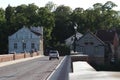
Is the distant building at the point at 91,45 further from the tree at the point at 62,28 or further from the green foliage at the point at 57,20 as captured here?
the tree at the point at 62,28

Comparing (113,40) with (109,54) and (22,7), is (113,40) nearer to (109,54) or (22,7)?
(109,54)

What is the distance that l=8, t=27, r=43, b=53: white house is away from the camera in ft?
433

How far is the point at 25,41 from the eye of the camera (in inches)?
5246

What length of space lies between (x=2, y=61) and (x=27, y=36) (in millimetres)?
68011

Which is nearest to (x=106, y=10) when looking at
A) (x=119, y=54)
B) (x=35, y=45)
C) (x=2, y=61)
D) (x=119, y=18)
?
(x=119, y=18)

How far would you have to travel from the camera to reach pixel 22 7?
159 metres

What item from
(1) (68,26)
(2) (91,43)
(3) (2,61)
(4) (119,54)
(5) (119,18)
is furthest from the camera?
(5) (119,18)

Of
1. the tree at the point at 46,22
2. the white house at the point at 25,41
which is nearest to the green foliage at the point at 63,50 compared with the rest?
the white house at the point at 25,41

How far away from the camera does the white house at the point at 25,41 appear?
13200 cm

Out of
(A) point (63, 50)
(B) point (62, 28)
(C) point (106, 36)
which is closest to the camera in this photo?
(C) point (106, 36)

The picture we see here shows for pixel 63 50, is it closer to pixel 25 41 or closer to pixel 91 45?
pixel 25 41

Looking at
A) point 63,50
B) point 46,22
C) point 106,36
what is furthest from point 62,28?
point 106,36

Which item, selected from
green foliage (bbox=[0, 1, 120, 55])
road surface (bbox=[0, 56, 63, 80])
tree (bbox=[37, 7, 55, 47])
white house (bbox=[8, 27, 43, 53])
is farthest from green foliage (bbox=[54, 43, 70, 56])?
road surface (bbox=[0, 56, 63, 80])

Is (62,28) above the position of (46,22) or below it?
below
